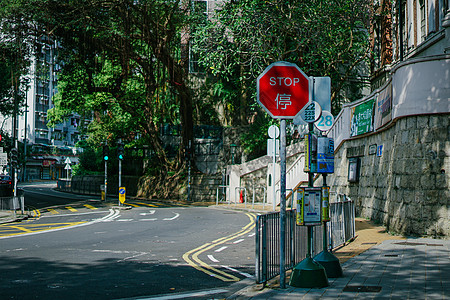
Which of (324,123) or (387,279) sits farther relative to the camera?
(324,123)

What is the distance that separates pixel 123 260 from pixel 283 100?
5250 millimetres

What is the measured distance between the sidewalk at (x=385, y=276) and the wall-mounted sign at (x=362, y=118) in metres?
8.20

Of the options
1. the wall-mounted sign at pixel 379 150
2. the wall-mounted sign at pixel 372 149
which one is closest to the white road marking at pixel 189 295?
the wall-mounted sign at pixel 379 150

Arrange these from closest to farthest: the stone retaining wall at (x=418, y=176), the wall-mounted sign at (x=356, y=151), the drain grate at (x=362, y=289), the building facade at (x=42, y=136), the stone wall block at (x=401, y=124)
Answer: the drain grate at (x=362, y=289) → the stone retaining wall at (x=418, y=176) → the stone wall block at (x=401, y=124) → the wall-mounted sign at (x=356, y=151) → the building facade at (x=42, y=136)

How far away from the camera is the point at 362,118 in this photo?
21578 mm

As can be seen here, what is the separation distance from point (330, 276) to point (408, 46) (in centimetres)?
2264

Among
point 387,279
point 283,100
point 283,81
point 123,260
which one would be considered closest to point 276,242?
point 387,279

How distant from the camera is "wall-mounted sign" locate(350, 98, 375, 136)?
20359 mm

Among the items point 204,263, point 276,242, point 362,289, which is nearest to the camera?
point 362,289

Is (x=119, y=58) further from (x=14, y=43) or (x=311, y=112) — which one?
(x=311, y=112)

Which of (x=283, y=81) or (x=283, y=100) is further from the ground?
(x=283, y=81)

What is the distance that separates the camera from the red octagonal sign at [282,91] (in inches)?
305

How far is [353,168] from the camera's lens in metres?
22.5

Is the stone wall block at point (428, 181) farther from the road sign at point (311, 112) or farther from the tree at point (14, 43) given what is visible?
the tree at point (14, 43)
